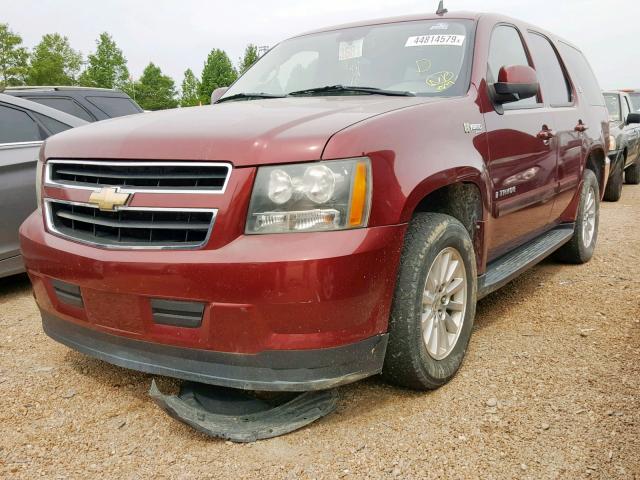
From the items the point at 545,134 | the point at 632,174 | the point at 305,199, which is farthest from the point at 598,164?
the point at 632,174

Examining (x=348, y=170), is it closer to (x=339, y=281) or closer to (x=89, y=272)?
(x=339, y=281)

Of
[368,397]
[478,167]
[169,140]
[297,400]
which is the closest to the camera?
[169,140]

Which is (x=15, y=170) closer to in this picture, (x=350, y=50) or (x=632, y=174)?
(x=350, y=50)

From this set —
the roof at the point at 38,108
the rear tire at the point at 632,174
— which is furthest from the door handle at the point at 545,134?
the rear tire at the point at 632,174

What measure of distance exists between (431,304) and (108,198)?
1.43 metres

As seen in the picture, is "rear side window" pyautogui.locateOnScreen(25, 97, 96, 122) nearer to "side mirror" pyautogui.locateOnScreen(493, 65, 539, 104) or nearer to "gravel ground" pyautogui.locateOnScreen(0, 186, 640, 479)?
"gravel ground" pyautogui.locateOnScreen(0, 186, 640, 479)

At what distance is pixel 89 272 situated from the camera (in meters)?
2.46

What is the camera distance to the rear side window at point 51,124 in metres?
5.07

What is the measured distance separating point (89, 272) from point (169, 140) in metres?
0.61

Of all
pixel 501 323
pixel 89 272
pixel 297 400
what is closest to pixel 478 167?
pixel 501 323

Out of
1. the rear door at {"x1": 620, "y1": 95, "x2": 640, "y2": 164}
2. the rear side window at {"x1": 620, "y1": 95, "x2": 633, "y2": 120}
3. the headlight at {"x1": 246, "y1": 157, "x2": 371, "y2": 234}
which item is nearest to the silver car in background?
the headlight at {"x1": 246, "y1": 157, "x2": 371, "y2": 234}

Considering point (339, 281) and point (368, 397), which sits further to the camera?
point (368, 397)

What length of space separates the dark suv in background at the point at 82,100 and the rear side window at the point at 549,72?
4.50 m

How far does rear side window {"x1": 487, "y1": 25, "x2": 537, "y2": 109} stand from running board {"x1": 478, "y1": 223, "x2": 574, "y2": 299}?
0.92 m
